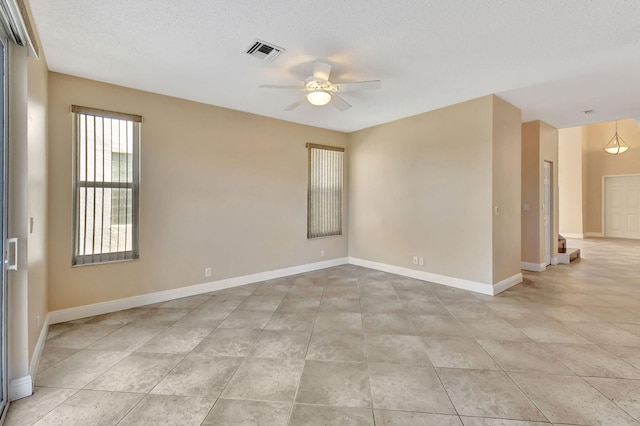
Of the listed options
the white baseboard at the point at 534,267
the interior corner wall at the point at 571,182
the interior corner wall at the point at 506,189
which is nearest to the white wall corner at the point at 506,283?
the interior corner wall at the point at 506,189

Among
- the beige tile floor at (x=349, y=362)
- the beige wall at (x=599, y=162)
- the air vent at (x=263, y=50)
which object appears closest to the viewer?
the beige tile floor at (x=349, y=362)

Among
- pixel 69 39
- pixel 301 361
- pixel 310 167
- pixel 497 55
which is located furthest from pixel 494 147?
pixel 69 39

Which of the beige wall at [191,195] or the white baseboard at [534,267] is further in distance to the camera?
the white baseboard at [534,267]

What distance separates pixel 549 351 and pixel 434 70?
9.77 feet

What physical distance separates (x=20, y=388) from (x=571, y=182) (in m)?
13.7

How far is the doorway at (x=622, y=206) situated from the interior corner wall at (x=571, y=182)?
2.76 ft

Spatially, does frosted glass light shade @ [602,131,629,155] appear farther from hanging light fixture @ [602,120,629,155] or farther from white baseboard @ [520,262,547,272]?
white baseboard @ [520,262,547,272]

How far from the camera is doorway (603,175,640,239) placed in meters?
9.16

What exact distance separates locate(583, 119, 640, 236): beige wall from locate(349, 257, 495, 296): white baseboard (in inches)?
360

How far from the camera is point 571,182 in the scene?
995 cm

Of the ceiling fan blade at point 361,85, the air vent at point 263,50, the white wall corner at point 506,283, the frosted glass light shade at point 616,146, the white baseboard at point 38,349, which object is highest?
the frosted glass light shade at point 616,146

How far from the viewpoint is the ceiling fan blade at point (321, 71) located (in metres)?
2.87

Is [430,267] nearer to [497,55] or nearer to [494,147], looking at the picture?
[494,147]

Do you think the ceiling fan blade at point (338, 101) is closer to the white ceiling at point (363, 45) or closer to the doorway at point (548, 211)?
the white ceiling at point (363, 45)
